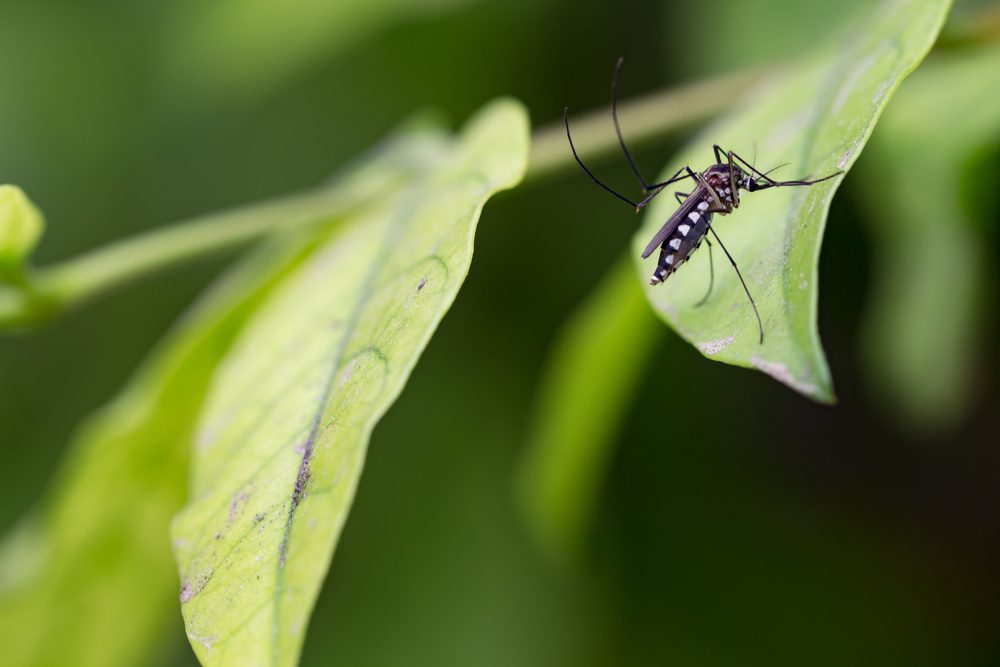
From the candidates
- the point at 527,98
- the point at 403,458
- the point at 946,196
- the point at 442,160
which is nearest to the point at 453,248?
the point at 442,160

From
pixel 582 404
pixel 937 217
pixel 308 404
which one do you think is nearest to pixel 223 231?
pixel 308 404

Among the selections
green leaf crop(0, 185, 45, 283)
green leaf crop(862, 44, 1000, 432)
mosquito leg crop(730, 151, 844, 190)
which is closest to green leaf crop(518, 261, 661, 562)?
mosquito leg crop(730, 151, 844, 190)

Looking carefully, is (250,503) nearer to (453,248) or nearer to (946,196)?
(453,248)

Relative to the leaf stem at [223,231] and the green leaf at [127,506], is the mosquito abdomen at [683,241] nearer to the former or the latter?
the leaf stem at [223,231]

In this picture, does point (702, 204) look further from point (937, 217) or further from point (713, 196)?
point (937, 217)

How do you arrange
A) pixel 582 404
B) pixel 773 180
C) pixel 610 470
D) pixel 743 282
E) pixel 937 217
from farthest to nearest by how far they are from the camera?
1. pixel 610 470
2. pixel 582 404
3. pixel 937 217
4. pixel 773 180
5. pixel 743 282
